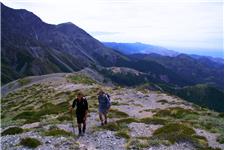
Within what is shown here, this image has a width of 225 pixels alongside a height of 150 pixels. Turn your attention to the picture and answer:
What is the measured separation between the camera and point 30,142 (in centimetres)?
2462

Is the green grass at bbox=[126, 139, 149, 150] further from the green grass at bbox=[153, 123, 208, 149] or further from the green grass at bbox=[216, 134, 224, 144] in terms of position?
the green grass at bbox=[216, 134, 224, 144]

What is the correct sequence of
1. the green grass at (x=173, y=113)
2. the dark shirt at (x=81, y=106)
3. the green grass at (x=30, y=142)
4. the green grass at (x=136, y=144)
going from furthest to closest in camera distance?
the green grass at (x=173, y=113), the dark shirt at (x=81, y=106), the green grass at (x=30, y=142), the green grass at (x=136, y=144)

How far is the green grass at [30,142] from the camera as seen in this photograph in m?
24.3

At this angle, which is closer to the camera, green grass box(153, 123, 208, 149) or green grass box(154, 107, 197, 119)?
green grass box(153, 123, 208, 149)

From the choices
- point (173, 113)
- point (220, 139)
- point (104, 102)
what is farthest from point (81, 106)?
point (173, 113)

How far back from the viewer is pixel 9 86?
456 ft

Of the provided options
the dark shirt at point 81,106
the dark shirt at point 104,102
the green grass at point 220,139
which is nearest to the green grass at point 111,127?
the dark shirt at point 104,102

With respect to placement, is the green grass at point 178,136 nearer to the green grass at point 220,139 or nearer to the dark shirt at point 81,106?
the green grass at point 220,139

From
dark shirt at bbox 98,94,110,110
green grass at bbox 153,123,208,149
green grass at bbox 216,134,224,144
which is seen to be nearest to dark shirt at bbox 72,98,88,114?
dark shirt at bbox 98,94,110,110

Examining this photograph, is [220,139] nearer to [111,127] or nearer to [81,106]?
[111,127]

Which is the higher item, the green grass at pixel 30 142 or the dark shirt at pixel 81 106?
the dark shirt at pixel 81 106

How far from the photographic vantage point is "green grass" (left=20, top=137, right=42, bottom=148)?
24.3m

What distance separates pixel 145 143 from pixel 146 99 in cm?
3940

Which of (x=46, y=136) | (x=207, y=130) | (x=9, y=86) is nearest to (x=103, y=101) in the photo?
(x=46, y=136)
